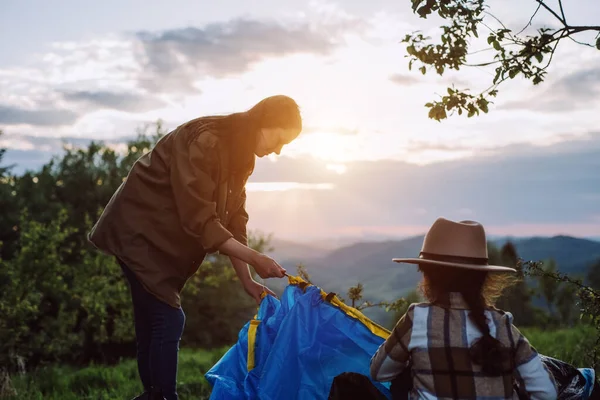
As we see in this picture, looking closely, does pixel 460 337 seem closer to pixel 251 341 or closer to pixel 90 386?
pixel 251 341

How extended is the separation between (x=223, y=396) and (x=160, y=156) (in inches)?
48.9

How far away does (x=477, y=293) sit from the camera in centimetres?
251

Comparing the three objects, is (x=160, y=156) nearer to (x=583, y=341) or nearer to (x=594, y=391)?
(x=594, y=391)

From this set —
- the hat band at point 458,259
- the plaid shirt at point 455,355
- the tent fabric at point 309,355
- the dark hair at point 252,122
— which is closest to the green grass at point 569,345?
the tent fabric at point 309,355

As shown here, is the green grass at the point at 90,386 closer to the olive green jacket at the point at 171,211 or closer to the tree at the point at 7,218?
the olive green jacket at the point at 171,211

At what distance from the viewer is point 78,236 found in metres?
27.6

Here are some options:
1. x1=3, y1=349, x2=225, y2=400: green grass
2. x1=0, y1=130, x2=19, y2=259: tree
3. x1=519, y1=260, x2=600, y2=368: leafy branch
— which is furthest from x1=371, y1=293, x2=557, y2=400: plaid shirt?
x1=0, y1=130, x2=19, y2=259: tree

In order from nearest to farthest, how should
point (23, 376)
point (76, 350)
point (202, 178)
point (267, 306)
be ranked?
point (202, 178), point (267, 306), point (23, 376), point (76, 350)

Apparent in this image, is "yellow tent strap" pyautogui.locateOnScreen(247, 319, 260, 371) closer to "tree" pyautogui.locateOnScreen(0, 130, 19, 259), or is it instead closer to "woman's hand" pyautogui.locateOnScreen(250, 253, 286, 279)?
"woman's hand" pyautogui.locateOnScreen(250, 253, 286, 279)

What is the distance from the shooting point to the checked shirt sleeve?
249cm

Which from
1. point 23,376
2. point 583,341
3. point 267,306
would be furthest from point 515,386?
point 23,376

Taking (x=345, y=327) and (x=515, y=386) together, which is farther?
(x=345, y=327)

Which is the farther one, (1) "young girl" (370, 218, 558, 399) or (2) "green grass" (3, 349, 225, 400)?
(2) "green grass" (3, 349, 225, 400)

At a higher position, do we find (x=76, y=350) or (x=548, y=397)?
(x=548, y=397)
